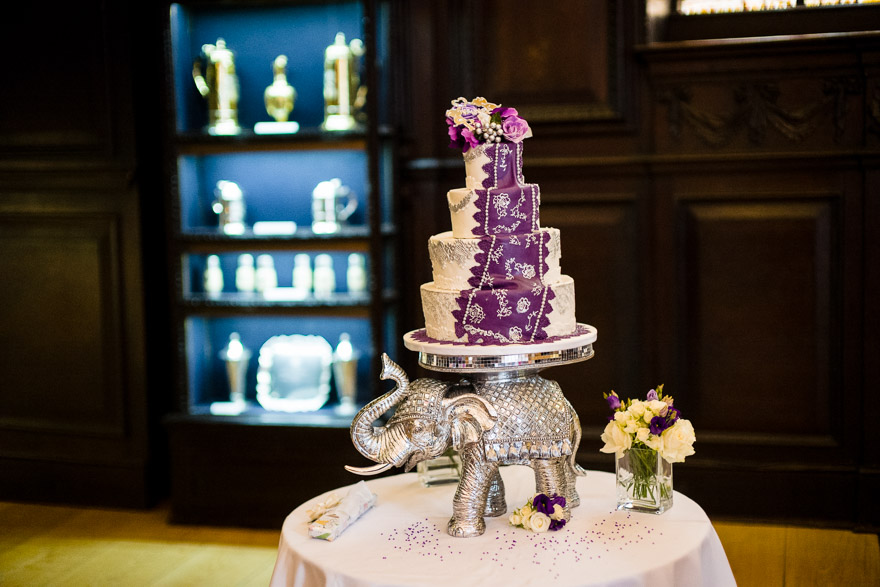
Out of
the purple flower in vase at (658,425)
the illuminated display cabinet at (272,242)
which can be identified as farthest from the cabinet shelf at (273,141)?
the purple flower in vase at (658,425)

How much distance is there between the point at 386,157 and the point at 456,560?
2498 mm

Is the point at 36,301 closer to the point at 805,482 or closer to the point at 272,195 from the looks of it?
the point at 272,195

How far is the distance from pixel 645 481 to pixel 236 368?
2.51 meters

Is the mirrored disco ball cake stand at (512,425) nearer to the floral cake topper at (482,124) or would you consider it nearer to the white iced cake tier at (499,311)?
the white iced cake tier at (499,311)

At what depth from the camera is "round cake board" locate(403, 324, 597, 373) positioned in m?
2.25

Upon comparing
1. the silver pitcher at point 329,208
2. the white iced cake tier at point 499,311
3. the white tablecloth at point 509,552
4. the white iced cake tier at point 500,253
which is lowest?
the white tablecloth at point 509,552

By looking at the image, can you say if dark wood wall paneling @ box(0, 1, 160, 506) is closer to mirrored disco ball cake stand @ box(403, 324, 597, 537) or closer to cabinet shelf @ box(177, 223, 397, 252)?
cabinet shelf @ box(177, 223, 397, 252)

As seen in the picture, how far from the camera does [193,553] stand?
12.8ft

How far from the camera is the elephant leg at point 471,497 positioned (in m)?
2.17

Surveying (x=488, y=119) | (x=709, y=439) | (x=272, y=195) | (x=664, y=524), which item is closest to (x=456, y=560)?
(x=664, y=524)

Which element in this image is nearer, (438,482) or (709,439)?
(438,482)

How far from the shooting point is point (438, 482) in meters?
2.58

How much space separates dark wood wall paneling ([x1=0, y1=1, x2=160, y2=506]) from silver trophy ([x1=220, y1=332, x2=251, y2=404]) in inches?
17.4

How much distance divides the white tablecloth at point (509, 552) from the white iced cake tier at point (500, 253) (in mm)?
574
